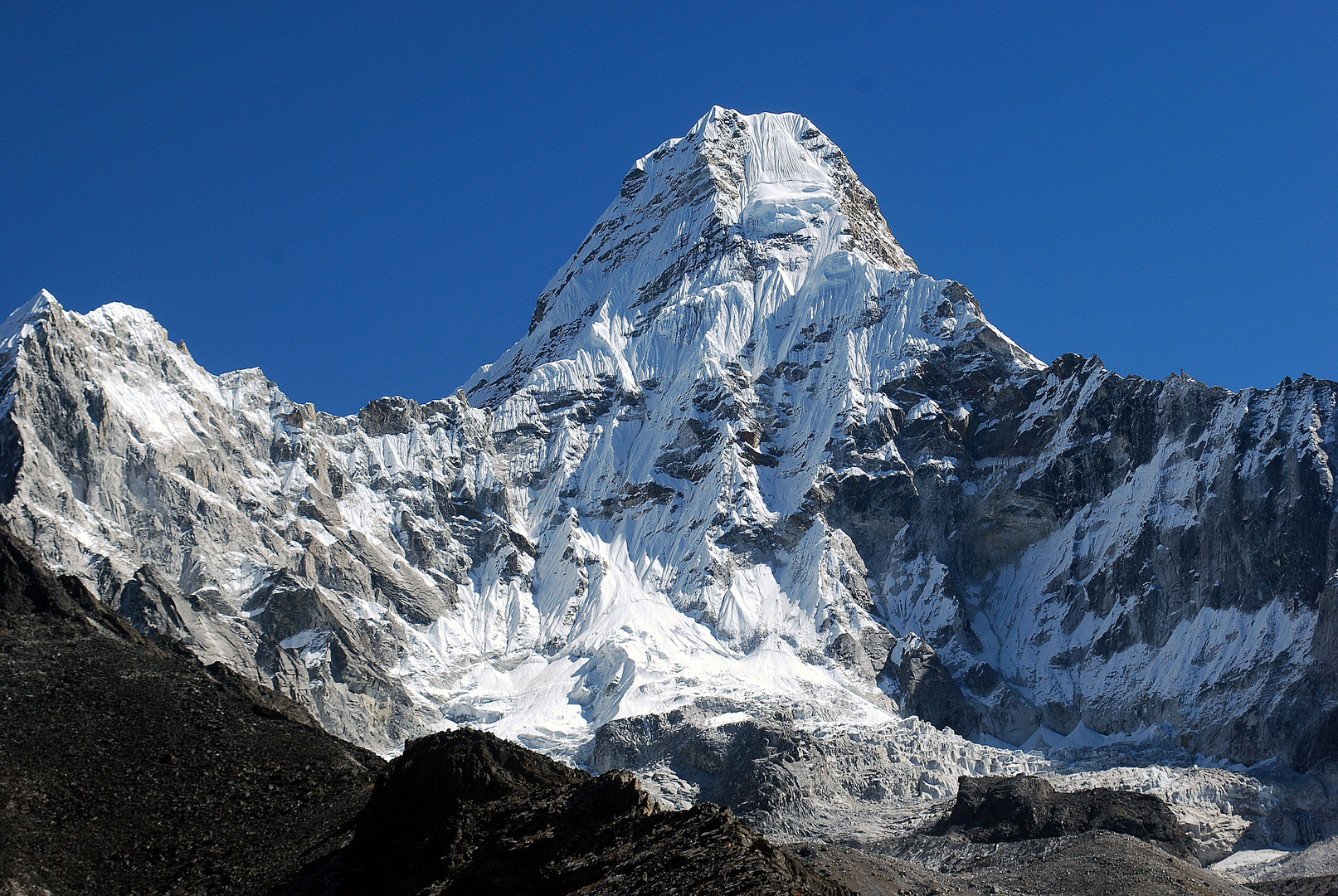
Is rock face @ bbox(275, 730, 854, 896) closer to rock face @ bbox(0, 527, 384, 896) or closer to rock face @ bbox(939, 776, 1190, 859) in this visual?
rock face @ bbox(0, 527, 384, 896)

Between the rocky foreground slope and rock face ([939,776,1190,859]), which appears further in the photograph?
rock face ([939,776,1190,859])

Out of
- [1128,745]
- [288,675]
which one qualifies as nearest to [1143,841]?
[1128,745]

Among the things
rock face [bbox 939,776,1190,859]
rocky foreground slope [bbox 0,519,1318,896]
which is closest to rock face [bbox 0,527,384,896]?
rocky foreground slope [bbox 0,519,1318,896]

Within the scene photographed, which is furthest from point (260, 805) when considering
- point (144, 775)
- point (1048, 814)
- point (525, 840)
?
point (1048, 814)

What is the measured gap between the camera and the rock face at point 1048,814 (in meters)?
148

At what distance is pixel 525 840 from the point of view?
6769cm

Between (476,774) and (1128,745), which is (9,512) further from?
(1128,745)

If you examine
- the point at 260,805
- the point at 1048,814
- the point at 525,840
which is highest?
the point at 1048,814

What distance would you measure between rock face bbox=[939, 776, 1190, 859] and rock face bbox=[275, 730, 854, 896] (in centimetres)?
7576

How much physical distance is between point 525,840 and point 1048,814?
314ft

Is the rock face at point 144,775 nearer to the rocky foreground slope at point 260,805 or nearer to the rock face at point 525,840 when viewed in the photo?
the rocky foreground slope at point 260,805

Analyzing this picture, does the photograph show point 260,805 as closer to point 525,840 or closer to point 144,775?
point 144,775

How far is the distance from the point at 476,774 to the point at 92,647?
1409 inches

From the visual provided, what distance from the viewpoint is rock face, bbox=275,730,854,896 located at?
192 feet
